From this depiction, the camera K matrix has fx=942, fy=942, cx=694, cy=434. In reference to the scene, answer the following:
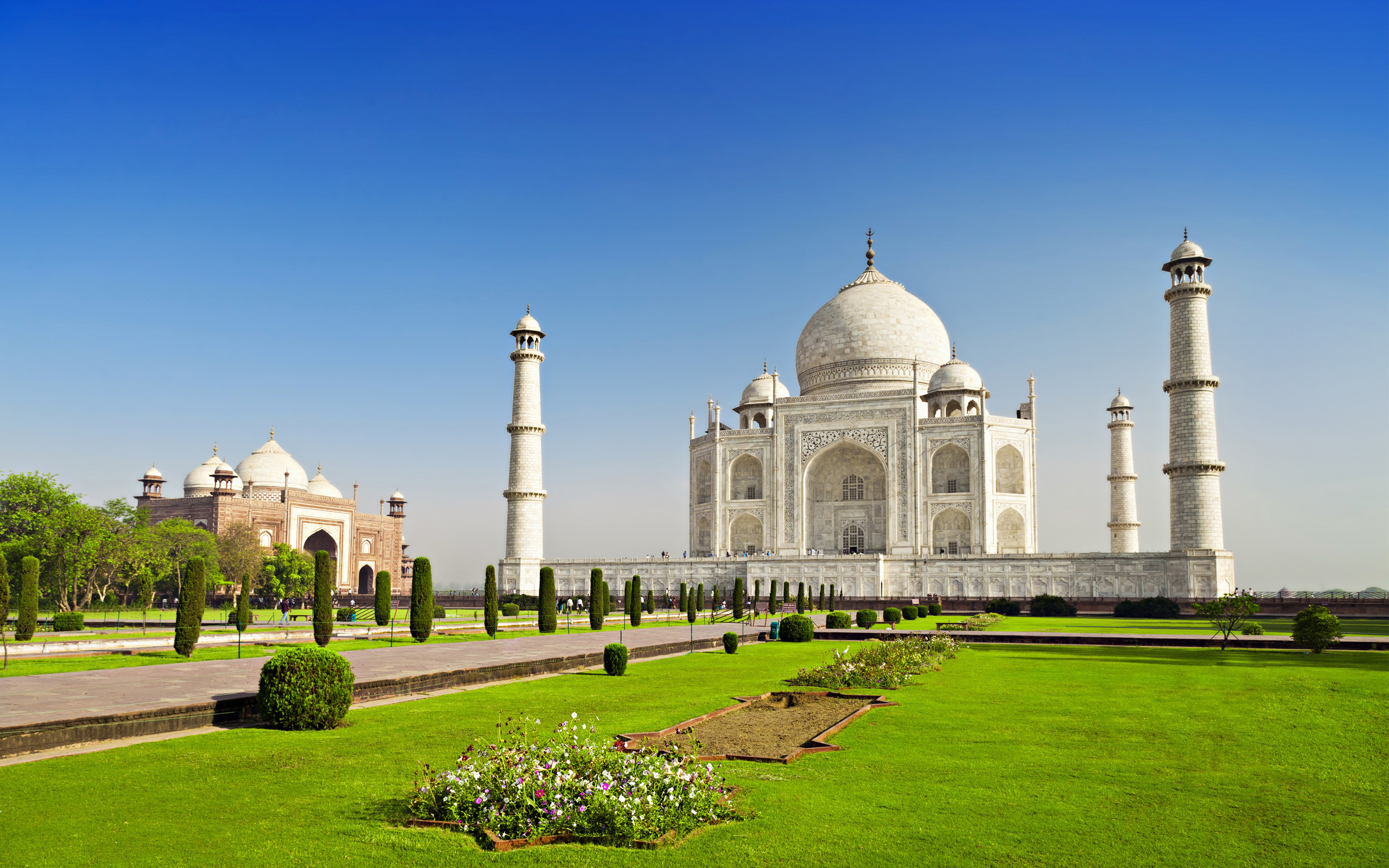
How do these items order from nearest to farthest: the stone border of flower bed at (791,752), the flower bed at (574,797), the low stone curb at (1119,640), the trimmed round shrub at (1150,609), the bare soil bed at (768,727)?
the flower bed at (574,797)
the stone border of flower bed at (791,752)
the bare soil bed at (768,727)
the low stone curb at (1119,640)
the trimmed round shrub at (1150,609)

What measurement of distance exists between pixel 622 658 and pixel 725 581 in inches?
1048

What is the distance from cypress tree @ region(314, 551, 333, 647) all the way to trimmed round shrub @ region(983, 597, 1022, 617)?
72.7 ft

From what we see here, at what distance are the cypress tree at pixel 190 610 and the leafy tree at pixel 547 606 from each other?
848cm

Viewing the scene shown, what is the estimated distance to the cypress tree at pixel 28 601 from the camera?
17.6 metres

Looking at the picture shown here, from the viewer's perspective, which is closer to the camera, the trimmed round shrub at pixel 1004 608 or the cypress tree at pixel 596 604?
the cypress tree at pixel 596 604

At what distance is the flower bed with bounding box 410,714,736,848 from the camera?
16.4 ft

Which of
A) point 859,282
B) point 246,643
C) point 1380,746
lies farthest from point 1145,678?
point 859,282

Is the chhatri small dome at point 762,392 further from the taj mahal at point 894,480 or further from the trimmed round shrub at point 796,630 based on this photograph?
the trimmed round shrub at point 796,630

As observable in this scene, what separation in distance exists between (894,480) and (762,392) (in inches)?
370

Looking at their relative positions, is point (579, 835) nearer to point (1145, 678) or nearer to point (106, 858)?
point (106, 858)

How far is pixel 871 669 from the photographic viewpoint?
11383 millimetres

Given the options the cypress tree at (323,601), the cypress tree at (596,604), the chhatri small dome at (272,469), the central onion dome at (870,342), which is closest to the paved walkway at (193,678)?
the cypress tree at (323,601)

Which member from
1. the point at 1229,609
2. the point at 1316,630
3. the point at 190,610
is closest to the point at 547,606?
the point at 190,610

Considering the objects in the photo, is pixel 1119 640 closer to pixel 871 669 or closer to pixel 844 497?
pixel 871 669
